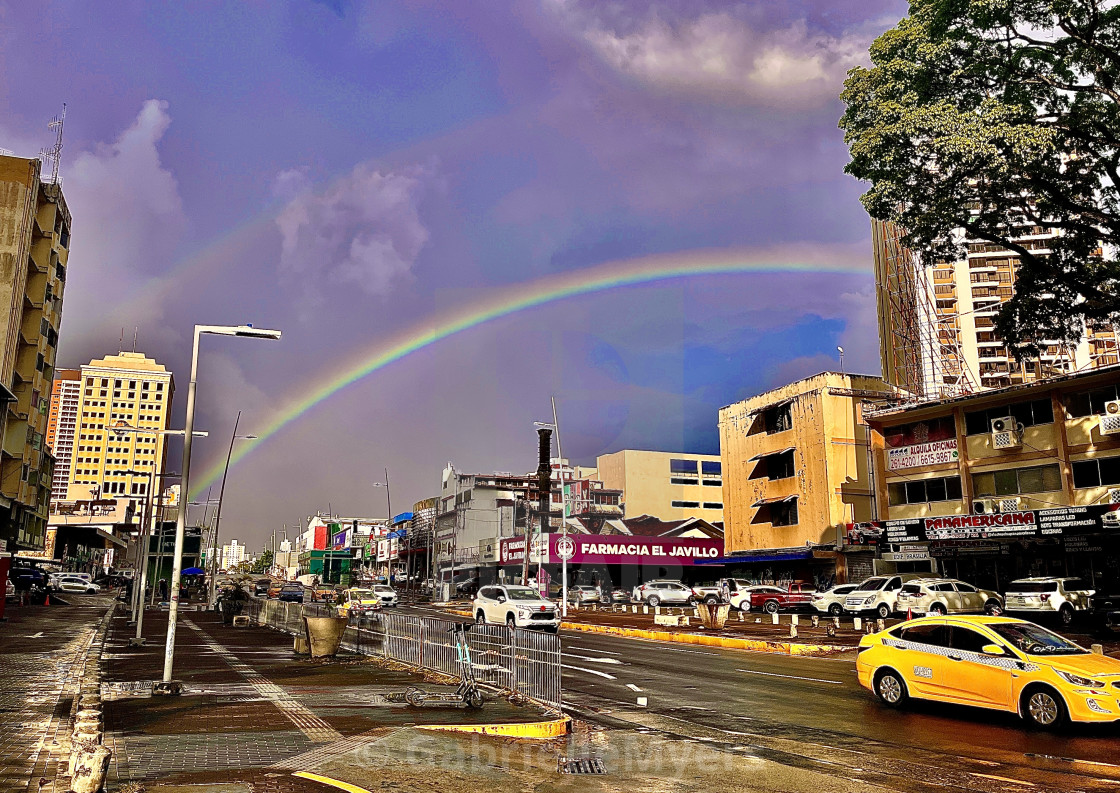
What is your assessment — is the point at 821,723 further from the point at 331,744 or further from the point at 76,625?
the point at 76,625

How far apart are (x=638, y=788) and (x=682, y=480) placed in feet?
369

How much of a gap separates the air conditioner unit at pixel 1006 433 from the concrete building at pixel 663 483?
247ft

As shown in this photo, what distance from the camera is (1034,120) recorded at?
21.2 m

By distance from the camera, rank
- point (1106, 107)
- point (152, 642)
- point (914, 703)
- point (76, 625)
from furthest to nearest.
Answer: point (76, 625) → point (152, 642) → point (1106, 107) → point (914, 703)

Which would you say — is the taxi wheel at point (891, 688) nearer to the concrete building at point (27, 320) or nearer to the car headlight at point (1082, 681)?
the car headlight at point (1082, 681)

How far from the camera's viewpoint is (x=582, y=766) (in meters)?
9.18

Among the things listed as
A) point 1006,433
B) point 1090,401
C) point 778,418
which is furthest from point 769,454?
point 1090,401

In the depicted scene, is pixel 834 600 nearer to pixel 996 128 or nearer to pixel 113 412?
pixel 996 128

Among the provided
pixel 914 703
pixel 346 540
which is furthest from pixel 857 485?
pixel 346 540

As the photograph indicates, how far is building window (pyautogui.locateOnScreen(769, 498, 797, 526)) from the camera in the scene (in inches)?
2032

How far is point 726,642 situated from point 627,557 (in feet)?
119

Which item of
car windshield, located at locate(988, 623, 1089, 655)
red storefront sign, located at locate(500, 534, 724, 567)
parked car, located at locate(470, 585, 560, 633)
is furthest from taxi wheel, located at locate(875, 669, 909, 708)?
red storefront sign, located at locate(500, 534, 724, 567)

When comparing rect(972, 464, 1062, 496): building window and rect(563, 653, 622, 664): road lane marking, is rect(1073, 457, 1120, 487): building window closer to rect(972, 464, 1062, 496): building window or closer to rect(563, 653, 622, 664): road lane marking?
rect(972, 464, 1062, 496): building window

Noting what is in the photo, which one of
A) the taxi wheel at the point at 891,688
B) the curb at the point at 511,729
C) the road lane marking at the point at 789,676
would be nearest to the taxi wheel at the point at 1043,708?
the taxi wheel at the point at 891,688
